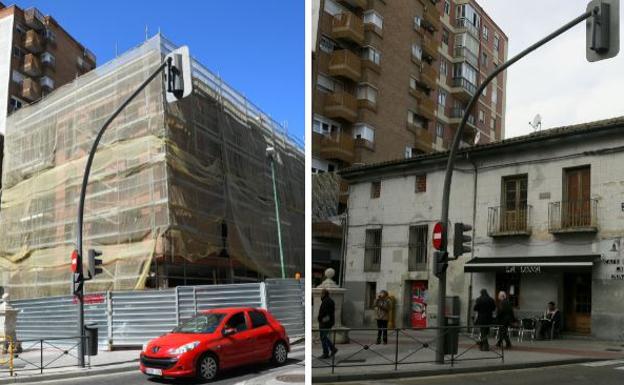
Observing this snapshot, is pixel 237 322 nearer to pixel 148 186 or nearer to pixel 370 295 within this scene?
pixel 370 295

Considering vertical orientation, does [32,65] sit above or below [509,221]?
above

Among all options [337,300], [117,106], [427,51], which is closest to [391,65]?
[427,51]

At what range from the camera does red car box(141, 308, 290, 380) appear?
242cm

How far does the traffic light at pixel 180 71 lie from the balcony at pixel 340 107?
80 centimetres

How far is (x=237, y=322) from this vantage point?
2.53 metres

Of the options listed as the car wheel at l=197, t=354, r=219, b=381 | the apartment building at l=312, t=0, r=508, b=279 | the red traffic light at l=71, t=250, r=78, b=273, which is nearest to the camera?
the apartment building at l=312, t=0, r=508, b=279

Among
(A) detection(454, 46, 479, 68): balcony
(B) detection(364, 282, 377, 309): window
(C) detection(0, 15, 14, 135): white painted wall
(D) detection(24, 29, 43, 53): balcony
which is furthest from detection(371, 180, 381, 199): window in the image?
(C) detection(0, 15, 14, 135): white painted wall

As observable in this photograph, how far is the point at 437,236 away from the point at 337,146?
89cm

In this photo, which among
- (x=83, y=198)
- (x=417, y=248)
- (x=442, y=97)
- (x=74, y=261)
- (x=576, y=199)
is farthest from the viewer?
(x=74, y=261)

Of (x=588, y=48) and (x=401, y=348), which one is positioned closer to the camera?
(x=401, y=348)

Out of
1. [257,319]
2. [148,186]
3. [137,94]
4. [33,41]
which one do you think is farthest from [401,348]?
[33,41]

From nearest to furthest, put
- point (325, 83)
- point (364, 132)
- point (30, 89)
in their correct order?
point (325, 83), point (364, 132), point (30, 89)

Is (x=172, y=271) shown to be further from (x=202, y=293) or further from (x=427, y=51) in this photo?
(x=427, y=51)

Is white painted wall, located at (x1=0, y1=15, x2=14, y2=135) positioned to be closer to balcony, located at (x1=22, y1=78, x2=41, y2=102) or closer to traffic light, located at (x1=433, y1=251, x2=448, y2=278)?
balcony, located at (x1=22, y1=78, x2=41, y2=102)
